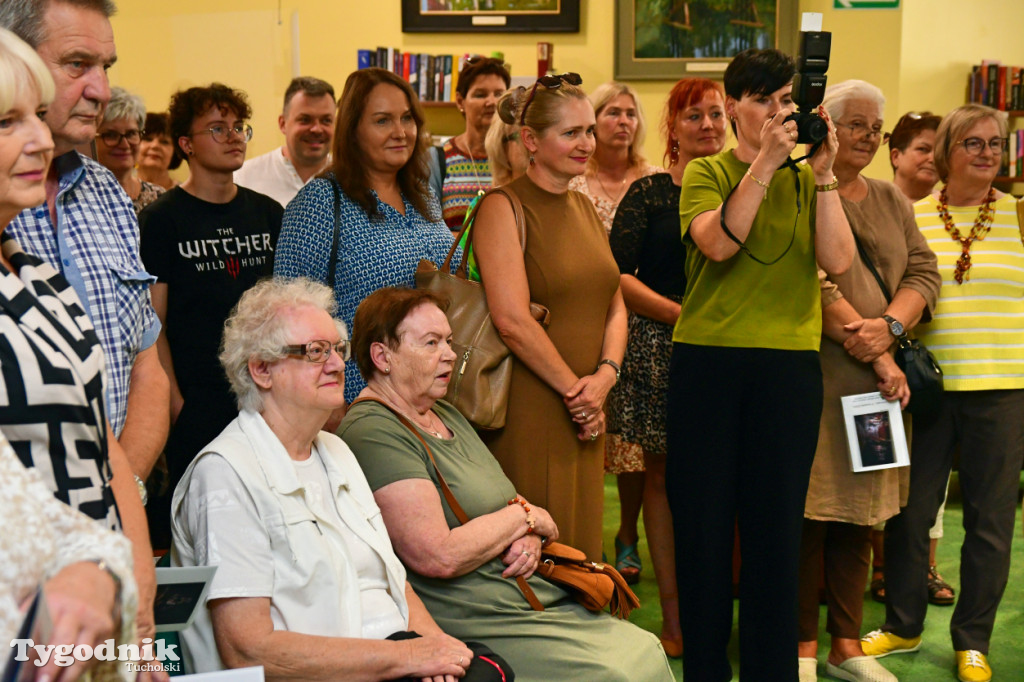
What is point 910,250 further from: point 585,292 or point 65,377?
point 65,377

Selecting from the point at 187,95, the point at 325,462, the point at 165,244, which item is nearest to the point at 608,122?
the point at 187,95

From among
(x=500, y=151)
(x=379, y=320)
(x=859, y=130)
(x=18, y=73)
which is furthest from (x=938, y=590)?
(x=18, y=73)

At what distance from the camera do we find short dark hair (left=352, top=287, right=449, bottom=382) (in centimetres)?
218

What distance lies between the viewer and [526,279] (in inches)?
100

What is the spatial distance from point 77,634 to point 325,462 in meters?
0.94

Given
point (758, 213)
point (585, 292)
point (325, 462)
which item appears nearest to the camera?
point (325, 462)

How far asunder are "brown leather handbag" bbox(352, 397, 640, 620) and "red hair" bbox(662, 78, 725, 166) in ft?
5.42

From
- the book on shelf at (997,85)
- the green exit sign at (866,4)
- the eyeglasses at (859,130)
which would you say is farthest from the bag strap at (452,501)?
the book on shelf at (997,85)

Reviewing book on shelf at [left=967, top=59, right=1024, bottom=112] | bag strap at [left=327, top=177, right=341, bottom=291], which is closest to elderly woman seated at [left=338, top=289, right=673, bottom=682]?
bag strap at [left=327, top=177, right=341, bottom=291]

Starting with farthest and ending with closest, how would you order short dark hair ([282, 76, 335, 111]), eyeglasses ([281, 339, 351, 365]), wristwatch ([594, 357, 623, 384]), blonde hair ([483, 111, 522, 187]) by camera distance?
short dark hair ([282, 76, 335, 111])
blonde hair ([483, 111, 522, 187])
wristwatch ([594, 357, 623, 384])
eyeglasses ([281, 339, 351, 365])

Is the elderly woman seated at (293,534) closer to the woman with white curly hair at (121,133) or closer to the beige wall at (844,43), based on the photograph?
the woman with white curly hair at (121,133)

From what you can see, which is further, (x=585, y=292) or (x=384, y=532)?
(x=585, y=292)

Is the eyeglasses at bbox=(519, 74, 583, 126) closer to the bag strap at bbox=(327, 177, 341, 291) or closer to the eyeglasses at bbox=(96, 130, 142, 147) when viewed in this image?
the bag strap at bbox=(327, 177, 341, 291)

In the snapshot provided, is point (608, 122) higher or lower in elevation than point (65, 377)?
higher
